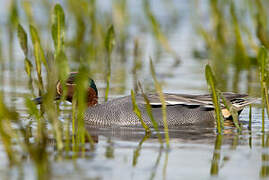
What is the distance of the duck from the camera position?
7.95 metres

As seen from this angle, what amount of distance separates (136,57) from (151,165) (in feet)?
22.5

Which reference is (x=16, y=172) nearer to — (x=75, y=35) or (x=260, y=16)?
(x=260, y=16)

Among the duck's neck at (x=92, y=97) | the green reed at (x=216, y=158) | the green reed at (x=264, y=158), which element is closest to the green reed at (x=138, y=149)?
the green reed at (x=216, y=158)

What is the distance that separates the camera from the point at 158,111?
803cm

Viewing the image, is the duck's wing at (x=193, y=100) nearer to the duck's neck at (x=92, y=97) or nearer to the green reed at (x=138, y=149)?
the duck's neck at (x=92, y=97)

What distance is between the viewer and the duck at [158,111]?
7953 mm

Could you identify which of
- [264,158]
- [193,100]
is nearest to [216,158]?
[264,158]

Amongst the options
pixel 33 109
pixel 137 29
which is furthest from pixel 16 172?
pixel 137 29

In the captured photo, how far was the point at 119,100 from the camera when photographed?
815 centimetres

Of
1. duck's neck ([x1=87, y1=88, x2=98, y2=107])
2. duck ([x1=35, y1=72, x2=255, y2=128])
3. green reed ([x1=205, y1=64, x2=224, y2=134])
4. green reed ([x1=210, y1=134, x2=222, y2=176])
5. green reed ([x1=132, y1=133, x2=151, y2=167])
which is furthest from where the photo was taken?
duck's neck ([x1=87, y1=88, x2=98, y2=107])

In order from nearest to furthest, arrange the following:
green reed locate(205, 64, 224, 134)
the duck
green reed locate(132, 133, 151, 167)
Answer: green reed locate(132, 133, 151, 167), green reed locate(205, 64, 224, 134), the duck

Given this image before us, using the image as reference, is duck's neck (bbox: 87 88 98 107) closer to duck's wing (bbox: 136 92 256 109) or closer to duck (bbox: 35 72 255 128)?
duck (bbox: 35 72 255 128)

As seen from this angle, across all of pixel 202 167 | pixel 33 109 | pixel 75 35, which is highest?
pixel 75 35

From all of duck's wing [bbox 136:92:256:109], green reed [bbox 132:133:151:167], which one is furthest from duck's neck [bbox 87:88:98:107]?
green reed [bbox 132:133:151:167]
